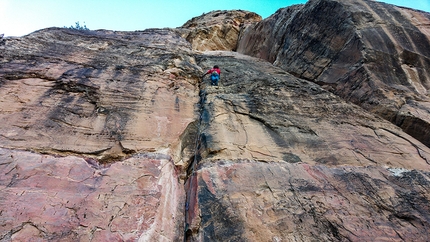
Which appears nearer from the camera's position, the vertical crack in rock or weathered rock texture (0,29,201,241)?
weathered rock texture (0,29,201,241)

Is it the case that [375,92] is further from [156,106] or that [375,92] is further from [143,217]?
[143,217]

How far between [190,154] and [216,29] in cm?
1532

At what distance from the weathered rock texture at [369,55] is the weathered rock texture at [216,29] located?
7.47 meters

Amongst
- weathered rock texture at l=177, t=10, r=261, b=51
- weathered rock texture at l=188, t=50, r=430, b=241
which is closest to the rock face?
weathered rock texture at l=188, t=50, r=430, b=241

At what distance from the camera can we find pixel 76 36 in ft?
32.1

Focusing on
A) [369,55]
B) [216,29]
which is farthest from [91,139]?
[216,29]

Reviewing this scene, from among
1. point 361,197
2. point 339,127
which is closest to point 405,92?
point 339,127

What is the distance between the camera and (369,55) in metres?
8.36

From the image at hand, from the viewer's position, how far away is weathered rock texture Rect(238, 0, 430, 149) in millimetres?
7298

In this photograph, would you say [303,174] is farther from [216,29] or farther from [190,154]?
[216,29]

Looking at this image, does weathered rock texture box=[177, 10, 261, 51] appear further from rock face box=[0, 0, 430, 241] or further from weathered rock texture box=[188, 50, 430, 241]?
weathered rock texture box=[188, 50, 430, 241]

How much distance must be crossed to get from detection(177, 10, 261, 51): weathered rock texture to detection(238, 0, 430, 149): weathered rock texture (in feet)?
24.5

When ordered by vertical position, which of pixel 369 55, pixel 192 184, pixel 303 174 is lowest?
pixel 192 184

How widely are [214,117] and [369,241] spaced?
4038 millimetres
